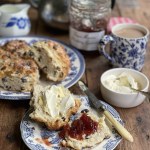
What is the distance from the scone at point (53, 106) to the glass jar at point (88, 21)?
37 centimetres

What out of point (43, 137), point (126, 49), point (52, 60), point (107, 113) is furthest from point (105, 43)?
point (43, 137)

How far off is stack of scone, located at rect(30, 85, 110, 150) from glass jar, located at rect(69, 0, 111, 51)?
1.21 ft

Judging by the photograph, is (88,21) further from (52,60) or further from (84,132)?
(84,132)

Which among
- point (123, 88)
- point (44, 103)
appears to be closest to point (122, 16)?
point (123, 88)

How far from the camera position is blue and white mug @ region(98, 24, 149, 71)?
120 centimetres

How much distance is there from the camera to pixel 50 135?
37.2 inches

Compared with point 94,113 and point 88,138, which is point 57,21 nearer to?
point 94,113

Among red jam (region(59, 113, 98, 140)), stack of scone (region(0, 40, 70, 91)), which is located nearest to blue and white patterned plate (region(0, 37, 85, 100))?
stack of scone (region(0, 40, 70, 91))

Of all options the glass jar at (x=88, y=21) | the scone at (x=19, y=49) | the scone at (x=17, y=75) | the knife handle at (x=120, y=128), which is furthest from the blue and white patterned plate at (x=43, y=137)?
the glass jar at (x=88, y=21)

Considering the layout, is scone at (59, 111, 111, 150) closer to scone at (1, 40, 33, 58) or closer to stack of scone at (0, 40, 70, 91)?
stack of scone at (0, 40, 70, 91)

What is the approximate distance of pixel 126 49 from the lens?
1.21 m

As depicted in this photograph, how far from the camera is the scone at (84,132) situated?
0.89m

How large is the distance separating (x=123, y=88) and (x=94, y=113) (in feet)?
0.43

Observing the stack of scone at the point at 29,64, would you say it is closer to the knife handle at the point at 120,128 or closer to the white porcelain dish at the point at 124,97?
the white porcelain dish at the point at 124,97
